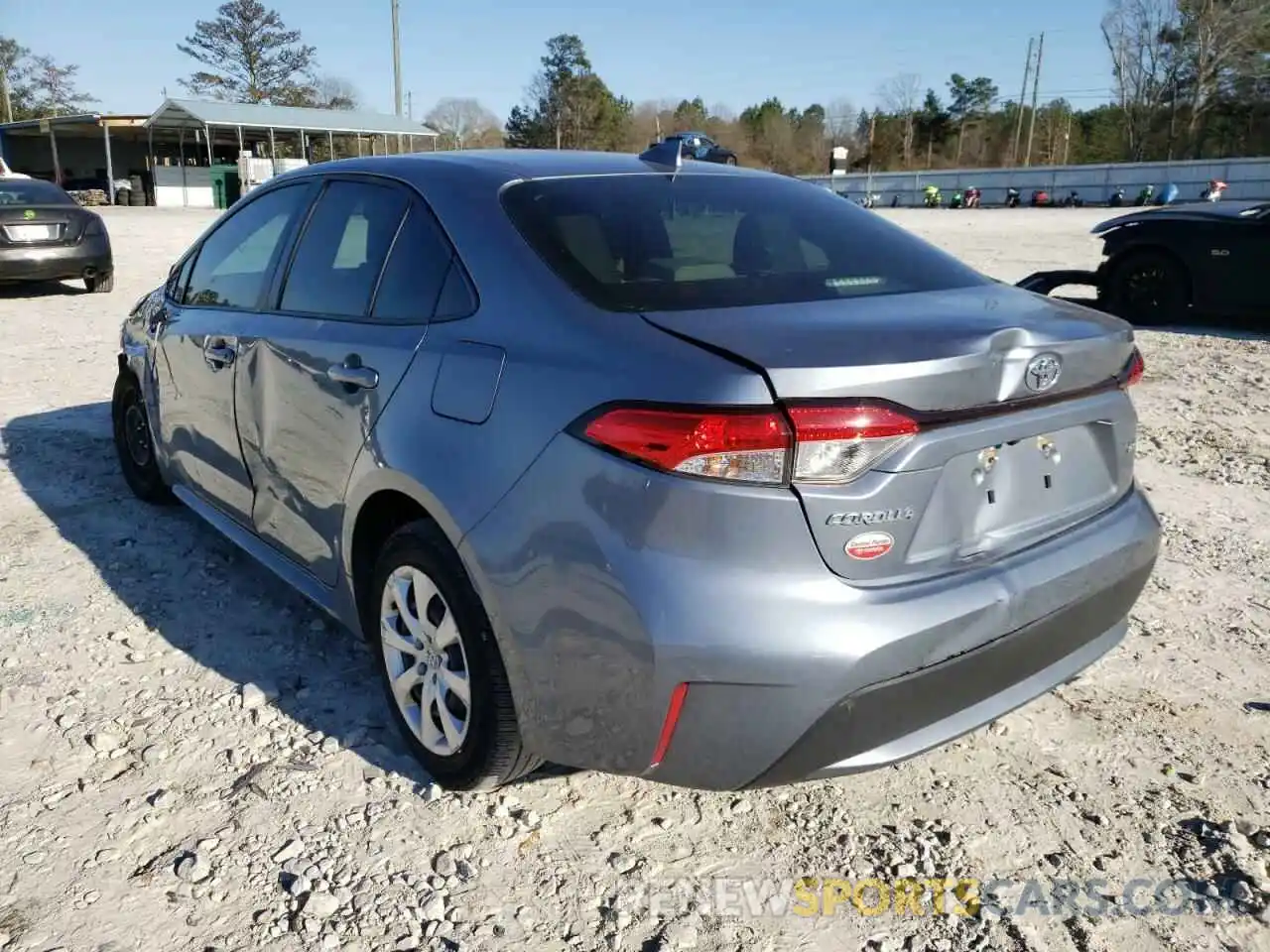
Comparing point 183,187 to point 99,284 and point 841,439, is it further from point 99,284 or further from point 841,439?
point 841,439

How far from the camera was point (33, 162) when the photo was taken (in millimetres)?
49875

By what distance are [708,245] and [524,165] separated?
0.63m

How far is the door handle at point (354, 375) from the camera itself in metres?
2.69

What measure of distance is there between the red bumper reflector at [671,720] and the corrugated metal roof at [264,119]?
41.1 meters

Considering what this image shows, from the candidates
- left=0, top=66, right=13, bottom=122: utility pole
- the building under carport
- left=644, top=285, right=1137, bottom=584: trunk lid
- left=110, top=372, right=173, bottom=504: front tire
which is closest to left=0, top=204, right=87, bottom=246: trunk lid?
left=110, top=372, right=173, bottom=504: front tire

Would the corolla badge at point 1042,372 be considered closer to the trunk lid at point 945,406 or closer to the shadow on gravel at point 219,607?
the trunk lid at point 945,406

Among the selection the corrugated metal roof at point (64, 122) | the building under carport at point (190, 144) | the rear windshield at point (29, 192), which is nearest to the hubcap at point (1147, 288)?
the rear windshield at point (29, 192)

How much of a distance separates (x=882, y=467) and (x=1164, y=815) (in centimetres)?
137

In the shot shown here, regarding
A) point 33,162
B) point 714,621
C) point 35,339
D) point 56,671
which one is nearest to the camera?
point 714,621

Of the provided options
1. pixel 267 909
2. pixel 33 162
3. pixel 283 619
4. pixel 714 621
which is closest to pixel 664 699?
pixel 714 621

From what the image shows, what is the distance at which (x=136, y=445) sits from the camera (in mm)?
4922

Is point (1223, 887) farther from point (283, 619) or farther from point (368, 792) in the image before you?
point (283, 619)

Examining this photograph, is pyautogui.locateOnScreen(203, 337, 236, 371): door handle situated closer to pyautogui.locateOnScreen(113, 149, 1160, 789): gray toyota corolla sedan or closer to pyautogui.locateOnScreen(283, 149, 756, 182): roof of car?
pyautogui.locateOnScreen(113, 149, 1160, 789): gray toyota corolla sedan

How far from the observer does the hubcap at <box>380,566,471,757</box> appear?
8.37ft
